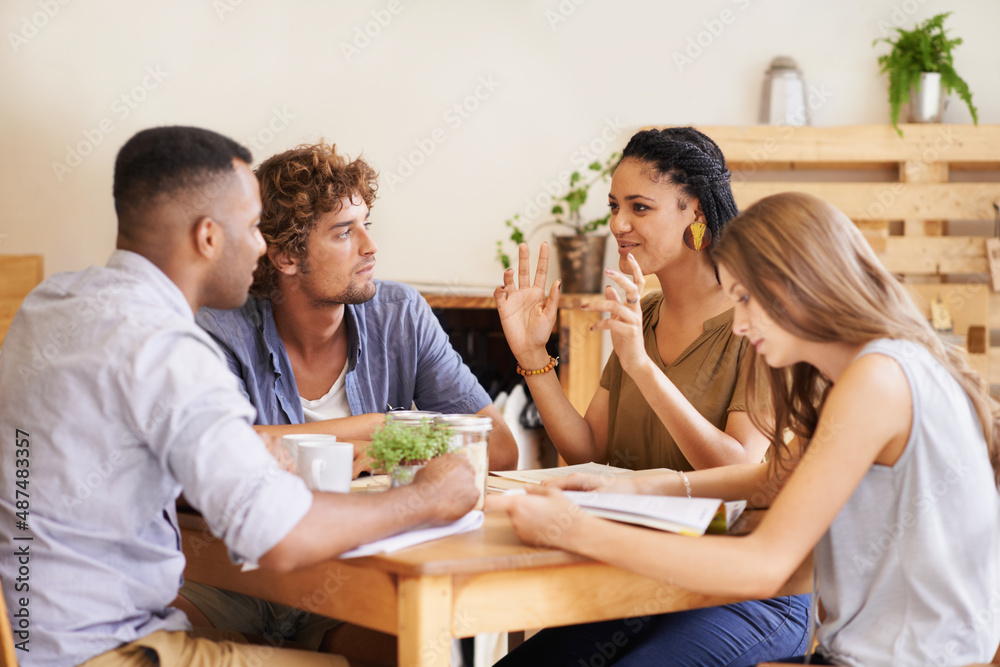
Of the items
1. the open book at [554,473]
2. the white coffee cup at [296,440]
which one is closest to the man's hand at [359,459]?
the white coffee cup at [296,440]

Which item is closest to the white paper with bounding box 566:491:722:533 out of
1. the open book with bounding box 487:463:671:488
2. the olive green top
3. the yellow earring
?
the open book with bounding box 487:463:671:488

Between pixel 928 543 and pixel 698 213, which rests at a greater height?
pixel 698 213

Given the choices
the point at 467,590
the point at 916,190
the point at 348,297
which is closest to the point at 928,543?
the point at 467,590

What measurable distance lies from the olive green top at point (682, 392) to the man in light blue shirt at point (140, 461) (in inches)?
31.1

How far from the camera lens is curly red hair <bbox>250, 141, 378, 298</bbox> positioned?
2.05 m

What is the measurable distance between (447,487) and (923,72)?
112 inches

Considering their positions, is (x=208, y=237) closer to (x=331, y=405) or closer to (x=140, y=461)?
(x=140, y=461)

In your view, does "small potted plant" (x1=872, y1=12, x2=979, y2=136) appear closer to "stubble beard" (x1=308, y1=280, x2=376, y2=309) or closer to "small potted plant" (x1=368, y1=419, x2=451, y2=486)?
"stubble beard" (x1=308, y1=280, x2=376, y2=309)

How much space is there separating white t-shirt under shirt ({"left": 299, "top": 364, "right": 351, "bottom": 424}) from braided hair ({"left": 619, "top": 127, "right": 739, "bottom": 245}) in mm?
853

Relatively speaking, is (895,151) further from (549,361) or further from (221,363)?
(221,363)

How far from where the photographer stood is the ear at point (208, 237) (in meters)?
1.23

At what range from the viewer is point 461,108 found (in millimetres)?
3461

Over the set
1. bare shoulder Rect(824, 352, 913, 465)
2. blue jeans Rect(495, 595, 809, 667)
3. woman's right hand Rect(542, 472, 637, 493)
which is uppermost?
bare shoulder Rect(824, 352, 913, 465)

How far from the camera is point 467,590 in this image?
1105 mm
